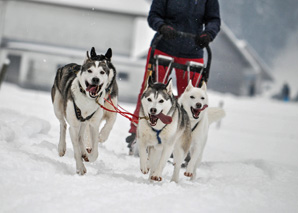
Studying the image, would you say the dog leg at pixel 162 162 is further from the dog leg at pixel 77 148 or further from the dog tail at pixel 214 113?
the dog tail at pixel 214 113

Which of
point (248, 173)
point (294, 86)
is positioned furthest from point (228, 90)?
point (294, 86)

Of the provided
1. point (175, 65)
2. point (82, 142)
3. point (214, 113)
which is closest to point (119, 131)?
point (214, 113)

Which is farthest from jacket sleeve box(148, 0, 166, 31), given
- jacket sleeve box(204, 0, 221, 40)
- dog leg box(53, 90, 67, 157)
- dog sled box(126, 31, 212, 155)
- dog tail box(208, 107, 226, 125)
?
dog leg box(53, 90, 67, 157)

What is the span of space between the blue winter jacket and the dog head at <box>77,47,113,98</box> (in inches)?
41.0

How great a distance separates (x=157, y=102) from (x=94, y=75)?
52 centimetres

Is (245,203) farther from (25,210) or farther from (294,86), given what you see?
(294,86)

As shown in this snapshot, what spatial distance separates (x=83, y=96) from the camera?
279cm

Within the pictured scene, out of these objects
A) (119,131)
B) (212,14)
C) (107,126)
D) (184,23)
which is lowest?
(119,131)

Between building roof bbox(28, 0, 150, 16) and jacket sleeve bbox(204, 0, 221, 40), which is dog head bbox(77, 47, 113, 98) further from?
building roof bbox(28, 0, 150, 16)

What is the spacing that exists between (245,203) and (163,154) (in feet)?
2.41

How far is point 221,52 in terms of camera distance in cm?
2103

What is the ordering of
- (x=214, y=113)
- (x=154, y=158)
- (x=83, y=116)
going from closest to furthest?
(x=83, y=116) < (x=154, y=158) < (x=214, y=113)

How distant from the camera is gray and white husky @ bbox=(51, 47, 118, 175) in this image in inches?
105

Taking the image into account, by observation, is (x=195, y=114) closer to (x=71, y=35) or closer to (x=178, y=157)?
(x=178, y=157)
